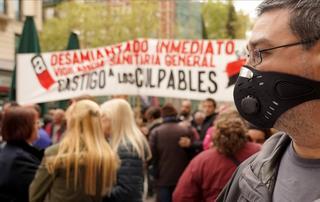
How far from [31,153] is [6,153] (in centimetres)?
20

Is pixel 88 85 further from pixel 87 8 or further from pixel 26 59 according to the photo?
pixel 87 8

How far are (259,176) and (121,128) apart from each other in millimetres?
2942

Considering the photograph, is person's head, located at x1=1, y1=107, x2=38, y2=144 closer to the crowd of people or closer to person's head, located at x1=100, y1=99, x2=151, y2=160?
the crowd of people

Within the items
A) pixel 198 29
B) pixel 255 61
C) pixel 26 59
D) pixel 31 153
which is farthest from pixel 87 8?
pixel 255 61

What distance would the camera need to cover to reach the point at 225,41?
23.3ft

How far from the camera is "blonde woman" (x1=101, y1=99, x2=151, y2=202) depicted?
4176 mm

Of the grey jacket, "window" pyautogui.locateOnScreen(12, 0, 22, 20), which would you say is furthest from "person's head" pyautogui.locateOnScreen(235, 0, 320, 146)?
"window" pyautogui.locateOnScreen(12, 0, 22, 20)

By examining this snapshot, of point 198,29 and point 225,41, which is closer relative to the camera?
point 225,41

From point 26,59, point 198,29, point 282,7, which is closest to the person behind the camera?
point 282,7

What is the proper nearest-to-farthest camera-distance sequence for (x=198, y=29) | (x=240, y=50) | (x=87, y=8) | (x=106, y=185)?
(x=106, y=185)
(x=240, y=50)
(x=87, y=8)
(x=198, y=29)

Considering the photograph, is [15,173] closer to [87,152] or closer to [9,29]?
[87,152]

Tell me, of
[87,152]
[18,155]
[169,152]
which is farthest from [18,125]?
[169,152]

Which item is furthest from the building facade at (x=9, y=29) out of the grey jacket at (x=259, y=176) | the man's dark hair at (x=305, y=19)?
the man's dark hair at (x=305, y=19)

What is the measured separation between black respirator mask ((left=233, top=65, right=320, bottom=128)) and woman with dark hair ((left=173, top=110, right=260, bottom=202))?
2.30 metres
